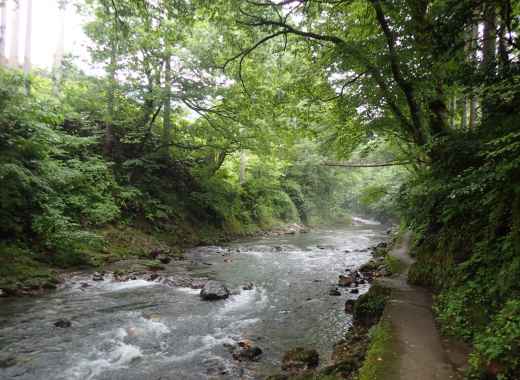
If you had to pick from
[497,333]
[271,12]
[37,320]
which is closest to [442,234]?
[497,333]

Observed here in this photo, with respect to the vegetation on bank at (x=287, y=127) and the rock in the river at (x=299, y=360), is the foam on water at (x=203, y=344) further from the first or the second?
the vegetation on bank at (x=287, y=127)

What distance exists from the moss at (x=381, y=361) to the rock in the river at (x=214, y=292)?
4464 millimetres

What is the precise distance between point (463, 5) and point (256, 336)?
6.25 m

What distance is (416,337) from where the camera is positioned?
4.17 m

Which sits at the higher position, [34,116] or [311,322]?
[34,116]

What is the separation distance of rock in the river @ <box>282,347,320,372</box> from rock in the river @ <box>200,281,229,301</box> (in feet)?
10.5

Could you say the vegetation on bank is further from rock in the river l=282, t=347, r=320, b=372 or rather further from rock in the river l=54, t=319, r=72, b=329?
rock in the river l=54, t=319, r=72, b=329

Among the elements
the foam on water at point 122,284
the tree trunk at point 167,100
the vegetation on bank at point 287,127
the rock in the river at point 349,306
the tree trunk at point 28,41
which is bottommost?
the rock in the river at point 349,306

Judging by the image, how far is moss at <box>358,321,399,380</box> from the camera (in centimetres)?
326

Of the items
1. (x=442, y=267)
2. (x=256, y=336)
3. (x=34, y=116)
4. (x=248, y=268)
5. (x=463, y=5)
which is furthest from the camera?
(x=248, y=268)

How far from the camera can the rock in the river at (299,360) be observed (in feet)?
15.2

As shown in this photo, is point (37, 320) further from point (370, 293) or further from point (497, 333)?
point (497, 333)

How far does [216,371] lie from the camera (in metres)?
4.54

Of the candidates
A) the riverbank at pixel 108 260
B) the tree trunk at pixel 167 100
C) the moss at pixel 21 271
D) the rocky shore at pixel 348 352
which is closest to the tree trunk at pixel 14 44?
the tree trunk at pixel 167 100
